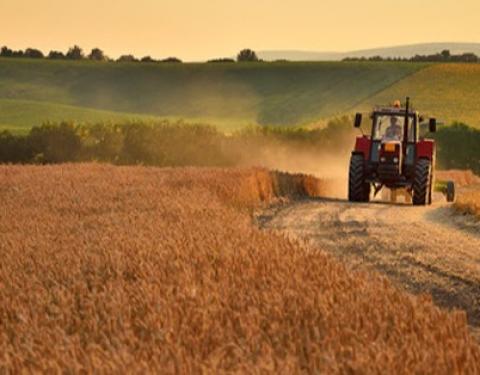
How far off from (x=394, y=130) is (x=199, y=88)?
304ft

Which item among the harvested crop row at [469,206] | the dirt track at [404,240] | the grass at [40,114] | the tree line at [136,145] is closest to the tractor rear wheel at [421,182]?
the dirt track at [404,240]

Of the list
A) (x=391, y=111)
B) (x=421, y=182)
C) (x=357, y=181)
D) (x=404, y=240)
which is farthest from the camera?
(x=391, y=111)

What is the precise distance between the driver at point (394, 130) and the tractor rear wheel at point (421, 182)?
3.00 ft

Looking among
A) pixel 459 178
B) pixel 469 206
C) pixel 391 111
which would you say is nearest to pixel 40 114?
pixel 459 178

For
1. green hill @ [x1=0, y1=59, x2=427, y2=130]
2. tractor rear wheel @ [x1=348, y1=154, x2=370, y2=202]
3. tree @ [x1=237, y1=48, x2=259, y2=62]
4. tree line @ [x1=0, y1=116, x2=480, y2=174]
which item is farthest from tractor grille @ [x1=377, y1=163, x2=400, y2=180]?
tree @ [x1=237, y1=48, x2=259, y2=62]

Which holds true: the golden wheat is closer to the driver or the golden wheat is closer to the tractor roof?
the tractor roof

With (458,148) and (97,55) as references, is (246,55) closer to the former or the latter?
(97,55)

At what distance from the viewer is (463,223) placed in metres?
19.8

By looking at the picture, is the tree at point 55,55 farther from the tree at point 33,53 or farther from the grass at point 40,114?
the grass at point 40,114

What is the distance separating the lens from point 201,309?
6211mm

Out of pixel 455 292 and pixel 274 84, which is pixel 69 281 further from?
pixel 274 84

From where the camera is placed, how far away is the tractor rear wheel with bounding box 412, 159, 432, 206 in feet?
83.1

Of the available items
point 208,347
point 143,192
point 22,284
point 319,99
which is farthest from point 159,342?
point 319,99

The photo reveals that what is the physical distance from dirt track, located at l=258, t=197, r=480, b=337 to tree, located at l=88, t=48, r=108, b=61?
4423 inches
